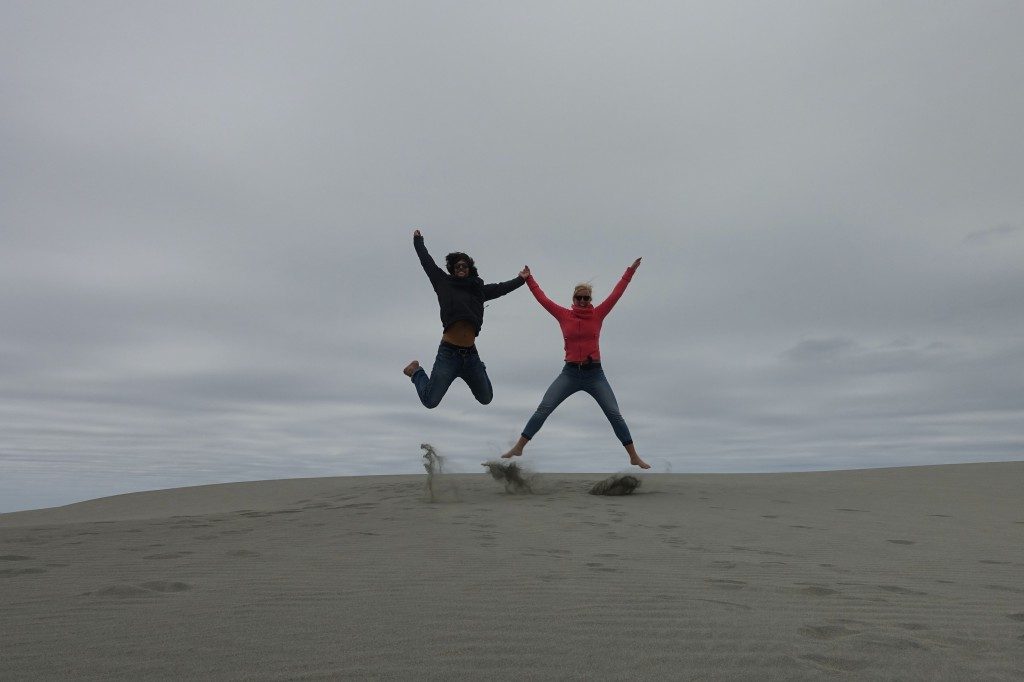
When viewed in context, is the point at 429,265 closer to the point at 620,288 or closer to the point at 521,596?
the point at 620,288

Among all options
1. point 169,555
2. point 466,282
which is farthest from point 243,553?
point 466,282

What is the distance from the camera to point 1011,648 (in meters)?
2.29

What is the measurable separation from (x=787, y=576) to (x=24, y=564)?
411 cm

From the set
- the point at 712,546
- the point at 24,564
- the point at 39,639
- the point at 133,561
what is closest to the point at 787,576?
the point at 712,546

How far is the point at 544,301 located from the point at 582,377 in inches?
39.3

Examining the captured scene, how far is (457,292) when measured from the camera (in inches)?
279

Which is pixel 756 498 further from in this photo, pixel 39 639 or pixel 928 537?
pixel 39 639

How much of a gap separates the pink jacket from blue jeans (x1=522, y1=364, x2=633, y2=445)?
163mm

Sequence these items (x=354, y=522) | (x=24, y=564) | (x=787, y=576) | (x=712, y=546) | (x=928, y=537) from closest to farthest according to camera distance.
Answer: (x=787, y=576), (x=24, y=564), (x=712, y=546), (x=928, y=537), (x=354, y=522)

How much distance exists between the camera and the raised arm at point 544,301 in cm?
768

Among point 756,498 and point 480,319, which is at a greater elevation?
point 480,319

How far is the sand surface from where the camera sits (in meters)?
2.08

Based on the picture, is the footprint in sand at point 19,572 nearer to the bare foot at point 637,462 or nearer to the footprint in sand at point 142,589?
the footprint in sand at point 142,589

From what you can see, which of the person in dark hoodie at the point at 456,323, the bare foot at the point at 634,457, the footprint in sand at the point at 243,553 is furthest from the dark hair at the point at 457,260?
the footprint in sand at the point at 243,553
